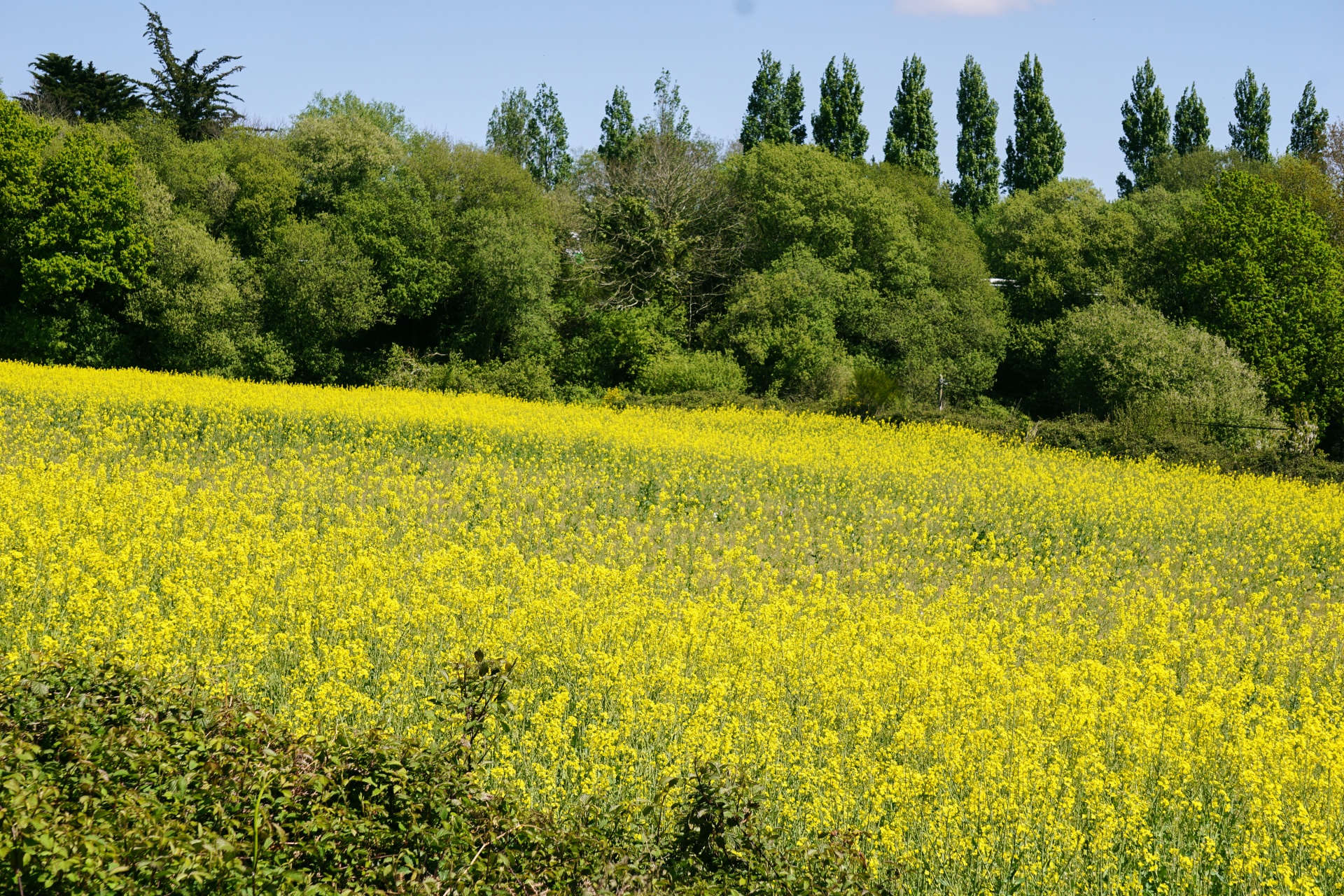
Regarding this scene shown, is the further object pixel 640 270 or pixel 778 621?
pixel 640 270

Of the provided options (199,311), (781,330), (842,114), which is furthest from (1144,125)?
(199,311)

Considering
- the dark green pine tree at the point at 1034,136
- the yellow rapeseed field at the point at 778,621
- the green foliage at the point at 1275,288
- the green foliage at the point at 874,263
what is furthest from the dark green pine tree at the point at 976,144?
the yellow rapeseed field at the point at 778,621

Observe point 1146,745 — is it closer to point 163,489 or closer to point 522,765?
point 522,765

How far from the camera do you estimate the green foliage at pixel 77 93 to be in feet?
Answer: 141

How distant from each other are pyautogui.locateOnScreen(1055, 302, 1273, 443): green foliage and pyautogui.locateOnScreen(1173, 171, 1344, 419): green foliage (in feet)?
7.39

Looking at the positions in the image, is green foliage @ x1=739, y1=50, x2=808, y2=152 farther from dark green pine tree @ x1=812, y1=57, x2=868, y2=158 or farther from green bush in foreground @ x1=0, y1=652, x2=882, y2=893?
green bush in foreground @ x1=0, y1=652, x2=882, y2=893

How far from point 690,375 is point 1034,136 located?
29883mm

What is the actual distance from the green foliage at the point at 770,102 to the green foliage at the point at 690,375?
20874 millimetres

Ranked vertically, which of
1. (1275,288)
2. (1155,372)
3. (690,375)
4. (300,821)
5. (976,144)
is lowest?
(300,821)

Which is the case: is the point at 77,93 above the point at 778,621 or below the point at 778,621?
above

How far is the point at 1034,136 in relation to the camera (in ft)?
173

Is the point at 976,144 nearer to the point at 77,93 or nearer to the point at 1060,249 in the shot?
the point at 1060,249

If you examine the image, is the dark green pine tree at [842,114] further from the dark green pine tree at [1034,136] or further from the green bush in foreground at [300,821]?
the green bush in foreground at [300,821]

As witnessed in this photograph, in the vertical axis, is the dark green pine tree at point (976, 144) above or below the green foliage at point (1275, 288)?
above
